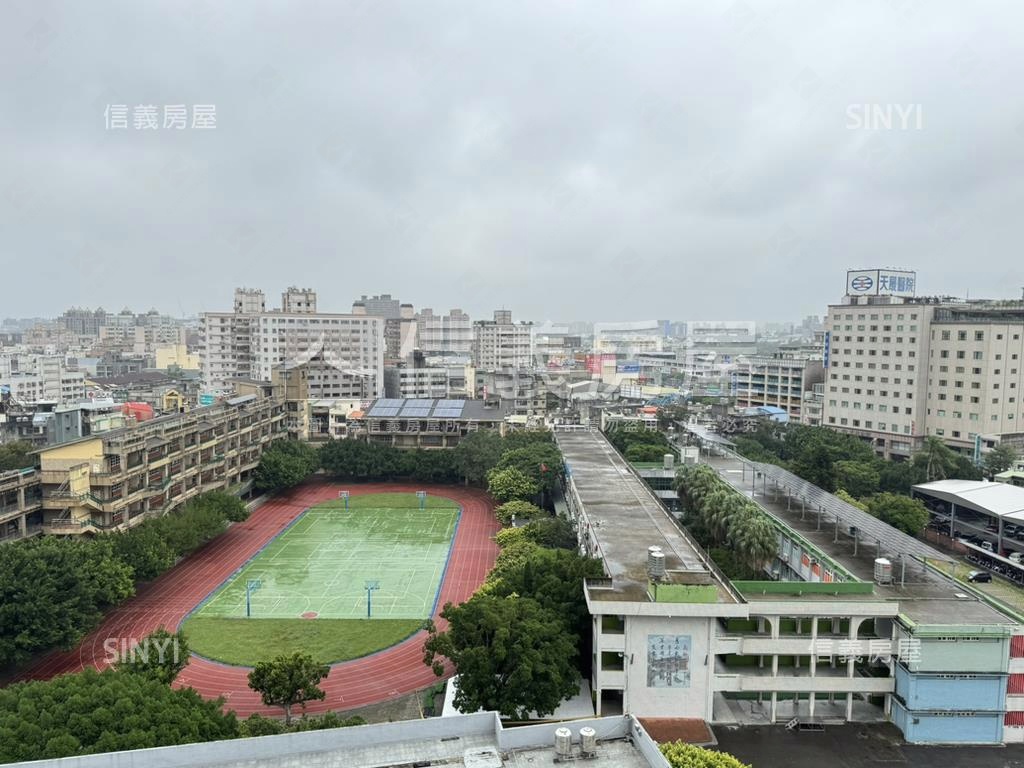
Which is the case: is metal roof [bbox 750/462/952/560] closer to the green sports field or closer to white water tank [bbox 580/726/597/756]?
white water tank [bbox 580/726/597/756]

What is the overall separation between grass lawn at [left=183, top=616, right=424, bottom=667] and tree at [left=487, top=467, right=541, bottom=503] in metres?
12.6

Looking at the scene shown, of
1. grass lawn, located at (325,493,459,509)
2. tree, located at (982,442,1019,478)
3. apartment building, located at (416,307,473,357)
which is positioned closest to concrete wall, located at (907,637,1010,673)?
grass lawn, located at (325,493,459,509)

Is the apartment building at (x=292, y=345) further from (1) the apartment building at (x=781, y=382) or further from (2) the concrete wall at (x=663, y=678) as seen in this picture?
(2) the concrete wall at (x=663, y=678)

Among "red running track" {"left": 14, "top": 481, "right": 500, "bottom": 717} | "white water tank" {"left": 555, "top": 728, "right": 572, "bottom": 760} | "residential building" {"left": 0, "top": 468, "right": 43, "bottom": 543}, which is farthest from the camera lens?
"residential building" {"left": 0, "top": 468, "right": 43, "bottom": 543}

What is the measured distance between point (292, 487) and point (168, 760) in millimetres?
40021

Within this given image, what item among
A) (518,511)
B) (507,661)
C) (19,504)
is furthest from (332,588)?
(507,661)

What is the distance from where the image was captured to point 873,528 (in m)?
26.5

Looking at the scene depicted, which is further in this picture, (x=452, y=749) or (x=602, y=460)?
(x=602, y=460)

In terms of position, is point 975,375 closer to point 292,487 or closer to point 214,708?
point 292,487

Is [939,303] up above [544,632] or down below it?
above

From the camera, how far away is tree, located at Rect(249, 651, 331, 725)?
1869cm

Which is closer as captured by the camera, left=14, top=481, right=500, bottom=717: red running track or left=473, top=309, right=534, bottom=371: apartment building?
left=14, top=481, right=500, bottom=717: red running track

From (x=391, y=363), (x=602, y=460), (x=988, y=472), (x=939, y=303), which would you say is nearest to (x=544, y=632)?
(x=602, y=460)

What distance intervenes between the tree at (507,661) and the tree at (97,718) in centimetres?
541
